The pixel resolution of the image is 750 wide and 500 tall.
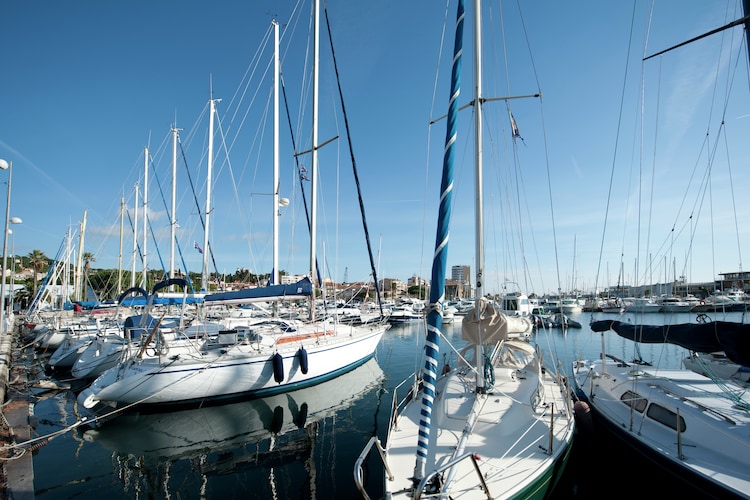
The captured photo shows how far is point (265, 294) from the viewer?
13750 millimetres

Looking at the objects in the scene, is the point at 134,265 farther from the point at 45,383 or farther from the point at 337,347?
the point at 337,347

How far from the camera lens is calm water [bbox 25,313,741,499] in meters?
7.18

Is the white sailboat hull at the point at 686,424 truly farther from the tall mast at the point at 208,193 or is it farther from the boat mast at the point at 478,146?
the tall mast at the point at 208,193

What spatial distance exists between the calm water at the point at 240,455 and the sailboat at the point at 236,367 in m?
0.63

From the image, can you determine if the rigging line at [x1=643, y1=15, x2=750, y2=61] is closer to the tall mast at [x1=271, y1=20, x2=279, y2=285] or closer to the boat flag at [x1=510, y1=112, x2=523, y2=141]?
the boat flag at [x1=510, y1=112, x2=523, y2=141]

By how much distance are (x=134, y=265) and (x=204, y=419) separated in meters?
21.6

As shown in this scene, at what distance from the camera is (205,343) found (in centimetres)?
1342

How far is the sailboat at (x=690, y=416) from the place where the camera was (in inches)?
223

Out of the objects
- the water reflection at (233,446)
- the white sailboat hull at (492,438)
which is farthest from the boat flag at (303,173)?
the white sailboat hull at (492,438)

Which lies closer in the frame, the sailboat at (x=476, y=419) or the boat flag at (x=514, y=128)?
the sailboat at (x=476, y=419)

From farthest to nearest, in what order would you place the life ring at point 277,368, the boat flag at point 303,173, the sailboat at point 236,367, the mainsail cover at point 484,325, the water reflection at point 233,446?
the boat flag at point 303,173, the life ring at point 277,368, the sailboat at point 236,367, the water reflection at point 233,446, the mainsail cover at point 484,325

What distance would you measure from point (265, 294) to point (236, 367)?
280 centimetres

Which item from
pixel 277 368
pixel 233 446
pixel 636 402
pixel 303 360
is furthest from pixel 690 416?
pixel 277 368

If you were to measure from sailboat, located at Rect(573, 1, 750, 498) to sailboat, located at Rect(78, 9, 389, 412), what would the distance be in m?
9.62
